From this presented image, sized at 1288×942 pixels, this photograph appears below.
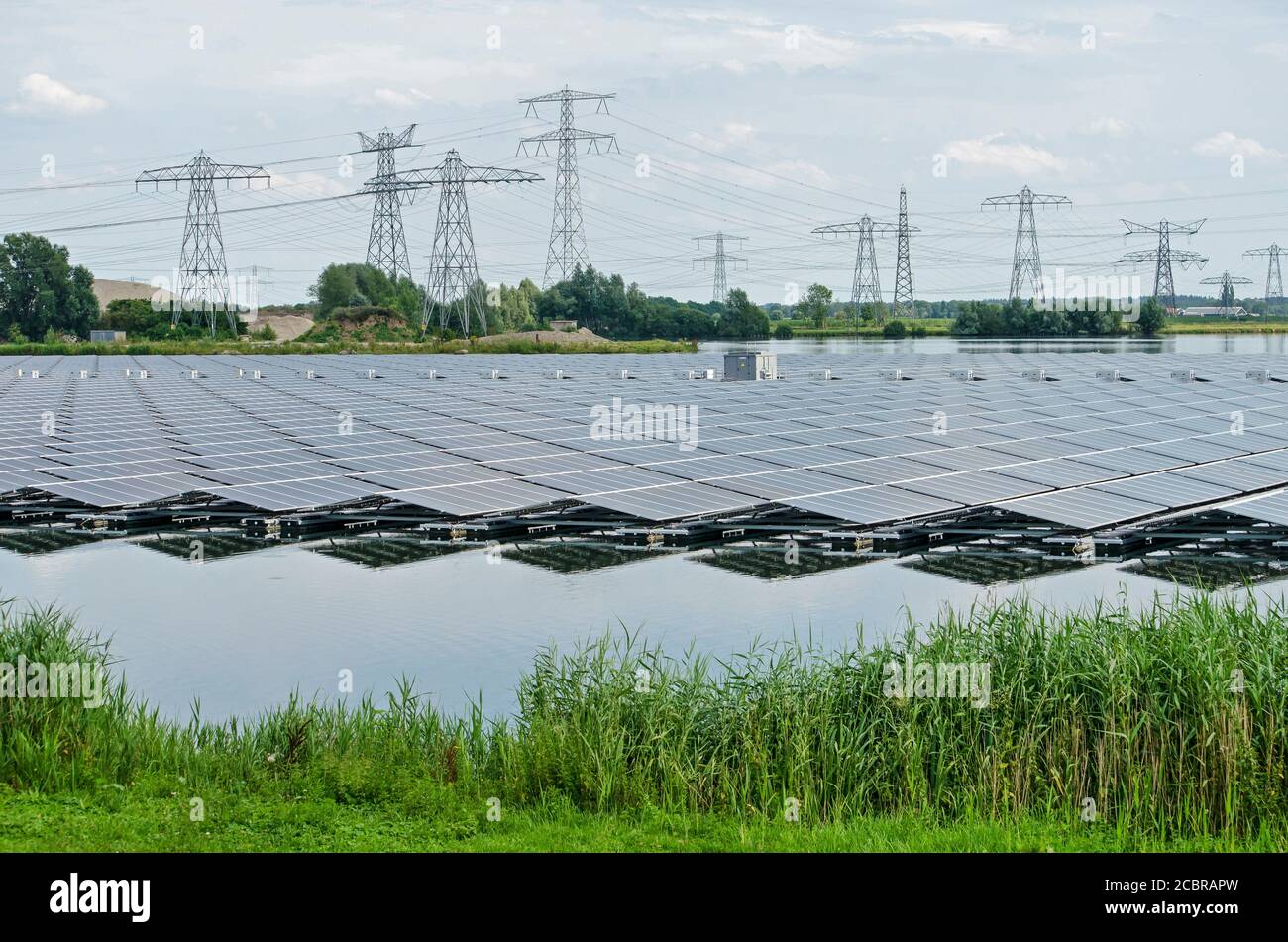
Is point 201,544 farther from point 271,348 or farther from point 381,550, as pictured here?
point 271,348

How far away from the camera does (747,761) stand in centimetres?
1207

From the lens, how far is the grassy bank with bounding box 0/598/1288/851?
10.9 meters

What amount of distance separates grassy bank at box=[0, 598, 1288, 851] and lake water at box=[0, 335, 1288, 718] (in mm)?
2115

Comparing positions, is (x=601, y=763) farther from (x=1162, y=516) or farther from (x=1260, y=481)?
(x=1260, y=481)

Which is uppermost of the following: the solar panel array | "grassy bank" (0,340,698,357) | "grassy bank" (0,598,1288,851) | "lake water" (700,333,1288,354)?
"lake water" (700,333,1288,354)

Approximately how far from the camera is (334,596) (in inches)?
803

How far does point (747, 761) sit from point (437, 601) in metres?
8.92

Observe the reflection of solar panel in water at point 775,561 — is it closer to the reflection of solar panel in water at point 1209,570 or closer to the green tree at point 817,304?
the reflection of solar panel in water at point 1209,570

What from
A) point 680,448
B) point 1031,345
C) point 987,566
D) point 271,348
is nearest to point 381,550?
point 680,448

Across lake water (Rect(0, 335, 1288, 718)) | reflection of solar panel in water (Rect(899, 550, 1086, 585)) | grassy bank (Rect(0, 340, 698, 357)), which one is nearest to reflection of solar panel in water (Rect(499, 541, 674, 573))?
lake water (Rect(0, 335, 1288, 718))

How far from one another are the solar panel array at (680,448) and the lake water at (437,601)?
209 centimetres

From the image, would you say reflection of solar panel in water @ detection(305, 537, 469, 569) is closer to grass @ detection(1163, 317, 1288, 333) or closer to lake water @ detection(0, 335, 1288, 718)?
lake water @ detection(0, 335, 1288, 718)
